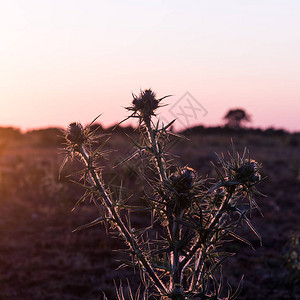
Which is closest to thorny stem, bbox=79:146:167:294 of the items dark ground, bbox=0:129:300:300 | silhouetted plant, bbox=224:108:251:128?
dark ground, bbox=0:129:300:300

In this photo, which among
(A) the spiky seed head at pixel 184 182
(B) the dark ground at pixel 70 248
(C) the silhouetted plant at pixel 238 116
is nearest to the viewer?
(A) the spiky seed head at pixel 184 182

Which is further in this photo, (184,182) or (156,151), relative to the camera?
(156,151)

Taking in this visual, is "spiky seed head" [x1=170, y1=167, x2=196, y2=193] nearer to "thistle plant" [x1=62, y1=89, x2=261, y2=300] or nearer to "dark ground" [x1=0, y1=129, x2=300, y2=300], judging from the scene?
"thistle plant" [x1=62, y1=89, x2=261, y2=300]

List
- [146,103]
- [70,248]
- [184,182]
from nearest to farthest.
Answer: [184,182], [146,103], [70,248]

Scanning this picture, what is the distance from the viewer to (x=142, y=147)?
2092 millimetres

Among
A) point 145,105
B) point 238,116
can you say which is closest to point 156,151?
point 145,105

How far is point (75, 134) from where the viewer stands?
2043mm

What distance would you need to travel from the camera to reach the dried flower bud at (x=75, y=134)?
6.69 feet

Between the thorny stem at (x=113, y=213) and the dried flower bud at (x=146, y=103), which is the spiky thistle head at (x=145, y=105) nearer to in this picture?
the dried flower bud at (x=146, y=103)

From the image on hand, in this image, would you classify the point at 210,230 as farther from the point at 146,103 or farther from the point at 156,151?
the point at 146,103

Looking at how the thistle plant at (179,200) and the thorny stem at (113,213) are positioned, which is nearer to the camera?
the thistle plant at (179,200)

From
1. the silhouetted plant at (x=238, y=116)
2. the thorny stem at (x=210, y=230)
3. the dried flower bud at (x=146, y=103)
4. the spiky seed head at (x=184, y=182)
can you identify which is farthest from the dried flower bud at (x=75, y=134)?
the silhouetted plant at (x=238, y=116)

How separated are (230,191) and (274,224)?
8.57 metres

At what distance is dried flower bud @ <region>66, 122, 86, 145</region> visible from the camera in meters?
2.04
